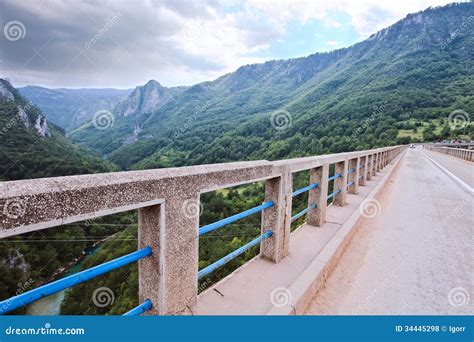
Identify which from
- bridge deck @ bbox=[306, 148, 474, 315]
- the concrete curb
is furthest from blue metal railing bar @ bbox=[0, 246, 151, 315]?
bridge deck @ bbox=[306, 148, 474, 315]

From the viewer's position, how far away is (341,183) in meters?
6.00

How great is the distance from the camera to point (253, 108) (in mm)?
194500

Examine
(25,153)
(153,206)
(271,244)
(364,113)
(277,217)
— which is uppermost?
(364,113)

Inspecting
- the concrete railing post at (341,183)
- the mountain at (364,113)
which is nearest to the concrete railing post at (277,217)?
the concrete railing post at (341,183)

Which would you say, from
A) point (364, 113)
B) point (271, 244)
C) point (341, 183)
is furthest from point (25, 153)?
point (364, 113)

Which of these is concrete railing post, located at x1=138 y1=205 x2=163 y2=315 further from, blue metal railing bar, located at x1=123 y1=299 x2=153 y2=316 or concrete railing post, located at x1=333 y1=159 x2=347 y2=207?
concrete railing post, located at x1=333 y1=159 x2=347 y2=207

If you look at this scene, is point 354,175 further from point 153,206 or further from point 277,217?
point 153,206

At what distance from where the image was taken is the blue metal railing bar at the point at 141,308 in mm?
1907

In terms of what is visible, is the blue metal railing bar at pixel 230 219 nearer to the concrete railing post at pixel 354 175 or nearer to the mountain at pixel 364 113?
the concrete railing post at pixel 354 175

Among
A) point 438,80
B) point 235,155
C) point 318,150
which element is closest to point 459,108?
point 438,80

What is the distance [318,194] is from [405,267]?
5.11ft

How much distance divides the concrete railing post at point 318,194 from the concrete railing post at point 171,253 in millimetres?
2858

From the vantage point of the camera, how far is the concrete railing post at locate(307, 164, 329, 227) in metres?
4.43
